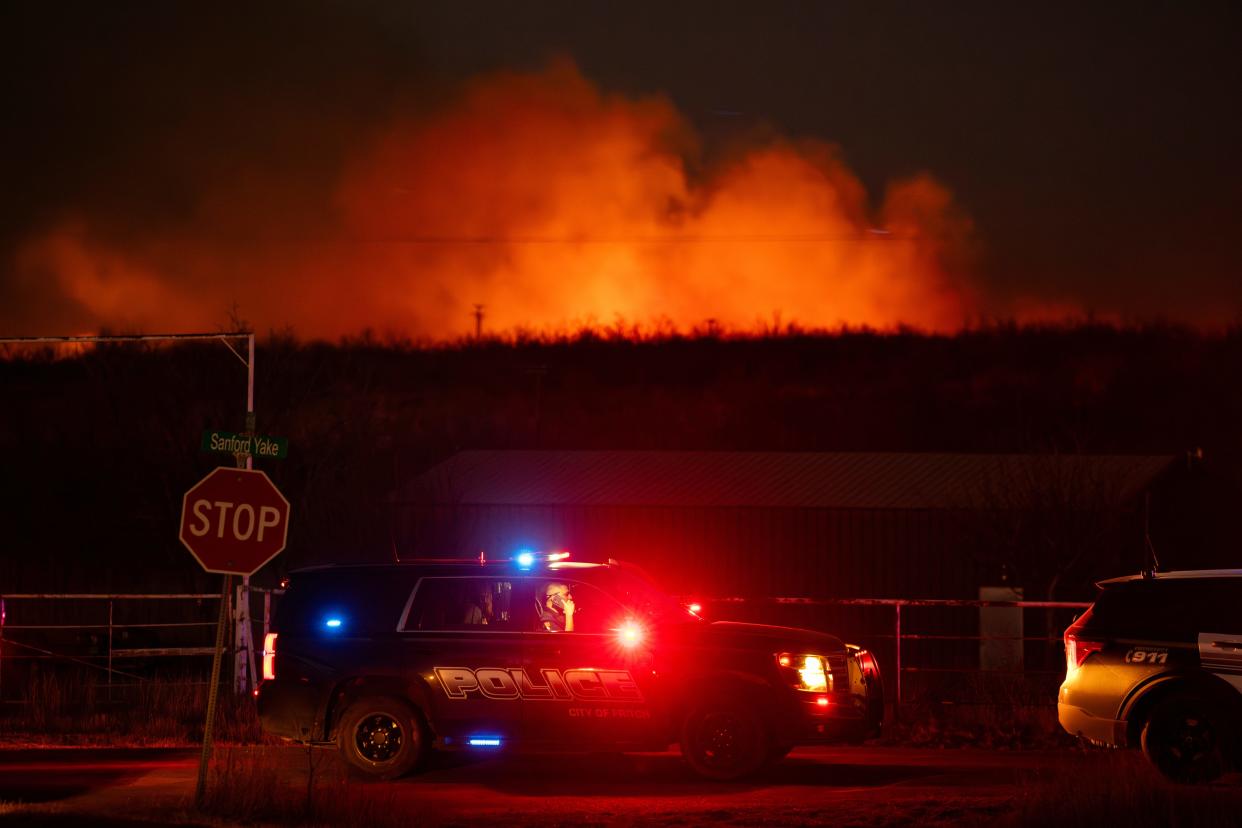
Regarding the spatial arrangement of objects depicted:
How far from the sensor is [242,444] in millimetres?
15992

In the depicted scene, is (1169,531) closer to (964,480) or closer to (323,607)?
(964,480)

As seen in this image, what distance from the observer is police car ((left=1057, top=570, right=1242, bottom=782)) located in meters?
13.4

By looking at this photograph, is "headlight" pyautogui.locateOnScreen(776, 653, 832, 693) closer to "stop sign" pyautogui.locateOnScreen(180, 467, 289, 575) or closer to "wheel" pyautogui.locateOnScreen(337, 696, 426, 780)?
"wheel" pyautogui.locateOnScreen(337, 696, 426, 780)

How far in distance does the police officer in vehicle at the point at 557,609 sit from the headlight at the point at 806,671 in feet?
6.54

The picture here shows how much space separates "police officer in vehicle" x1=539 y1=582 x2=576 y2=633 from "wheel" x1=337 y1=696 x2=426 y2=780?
151 cm

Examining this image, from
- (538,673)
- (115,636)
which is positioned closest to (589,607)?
(538,673)

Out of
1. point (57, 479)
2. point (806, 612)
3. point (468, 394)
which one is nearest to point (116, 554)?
point (57, 479)

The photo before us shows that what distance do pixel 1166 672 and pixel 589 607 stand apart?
5187 mm

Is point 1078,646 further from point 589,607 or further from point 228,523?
point 228,523

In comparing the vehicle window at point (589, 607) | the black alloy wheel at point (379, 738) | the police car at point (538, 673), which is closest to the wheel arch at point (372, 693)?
the police car at point (538, 673)

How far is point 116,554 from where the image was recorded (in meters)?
47.1

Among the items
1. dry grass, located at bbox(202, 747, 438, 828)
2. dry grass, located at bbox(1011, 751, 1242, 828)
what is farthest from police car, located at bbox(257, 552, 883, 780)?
dry grass, located at bbox(1011, 751, 1242, 828)

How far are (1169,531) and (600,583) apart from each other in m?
31.9

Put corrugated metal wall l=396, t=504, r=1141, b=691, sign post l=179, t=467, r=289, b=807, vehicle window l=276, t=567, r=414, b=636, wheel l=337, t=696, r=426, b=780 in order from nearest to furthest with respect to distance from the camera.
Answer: sign post l=179, t=467, r=289, b=807 → wheel l=337, t=696, r=426, b=780 → vehicle window l=276, t=567, r=414, b=636 → corrugated metal wall l=396, t=504, r=1141, b=691
